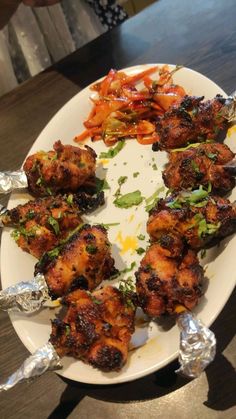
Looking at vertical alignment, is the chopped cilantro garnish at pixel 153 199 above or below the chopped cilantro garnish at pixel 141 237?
above

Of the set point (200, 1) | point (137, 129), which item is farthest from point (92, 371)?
point (200, 1)

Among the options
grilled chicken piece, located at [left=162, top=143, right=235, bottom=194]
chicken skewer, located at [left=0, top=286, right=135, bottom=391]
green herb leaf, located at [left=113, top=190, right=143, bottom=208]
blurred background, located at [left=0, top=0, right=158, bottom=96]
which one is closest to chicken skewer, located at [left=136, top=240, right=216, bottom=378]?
chicken skewer, located at [left=0, top=286, right=135, bottom=391]

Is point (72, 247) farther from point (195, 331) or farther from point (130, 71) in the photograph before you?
point (130, 71)

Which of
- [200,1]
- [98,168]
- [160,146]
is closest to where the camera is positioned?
[160,146]

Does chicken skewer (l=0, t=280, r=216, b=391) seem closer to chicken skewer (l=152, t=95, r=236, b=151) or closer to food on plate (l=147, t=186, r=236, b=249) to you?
food on plate (l=147, t=186, r=236, b=249)

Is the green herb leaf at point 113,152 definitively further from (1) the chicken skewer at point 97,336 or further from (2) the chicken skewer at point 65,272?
(1) the chicken skewer at point 97,336

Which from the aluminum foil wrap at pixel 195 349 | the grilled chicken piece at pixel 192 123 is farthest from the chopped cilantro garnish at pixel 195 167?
the aluminum foil wrap at pixel 195 349

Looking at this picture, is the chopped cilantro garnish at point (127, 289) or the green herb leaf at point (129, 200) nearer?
the chopped cilantro garnish at point (127, 289)
